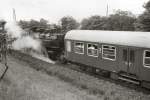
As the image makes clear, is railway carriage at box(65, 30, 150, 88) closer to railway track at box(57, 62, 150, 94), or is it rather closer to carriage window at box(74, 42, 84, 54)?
carriage window at box(74, 42, 84, 54)

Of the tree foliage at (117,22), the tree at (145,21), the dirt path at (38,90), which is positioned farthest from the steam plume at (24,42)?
the tree foliage at (117,22)

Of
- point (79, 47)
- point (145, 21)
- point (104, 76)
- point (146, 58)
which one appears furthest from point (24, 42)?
point (146, 58)

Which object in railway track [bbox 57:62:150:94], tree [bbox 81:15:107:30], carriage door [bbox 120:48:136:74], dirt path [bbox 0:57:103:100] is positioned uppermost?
tree [bbox 81:15:107:30]

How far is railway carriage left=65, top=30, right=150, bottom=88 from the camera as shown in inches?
432

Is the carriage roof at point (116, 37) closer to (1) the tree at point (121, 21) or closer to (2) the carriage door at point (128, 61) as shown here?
(2) the carriage door at point (128, 61)

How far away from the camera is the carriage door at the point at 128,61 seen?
1138cm

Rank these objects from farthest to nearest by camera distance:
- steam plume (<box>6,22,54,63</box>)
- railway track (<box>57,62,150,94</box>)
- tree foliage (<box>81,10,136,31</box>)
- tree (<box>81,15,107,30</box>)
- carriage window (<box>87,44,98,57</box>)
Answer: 1. tree (<box>81,15,107,30</box>)
2. tree foliage (<box>81,10,136,31</box>)
3. steam plume (<box>6,22,54,63</box>)
4. carriage window (<box>87,44,98,57</box>)
5. railway track (<box>57,62,150,94</box>)

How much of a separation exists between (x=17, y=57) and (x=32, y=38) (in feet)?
6.32

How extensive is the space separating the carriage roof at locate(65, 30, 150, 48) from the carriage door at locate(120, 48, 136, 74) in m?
0.33

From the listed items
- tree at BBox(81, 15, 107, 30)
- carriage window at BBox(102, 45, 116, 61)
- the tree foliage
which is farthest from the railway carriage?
tree at BBox(81, 15, 107, 30)

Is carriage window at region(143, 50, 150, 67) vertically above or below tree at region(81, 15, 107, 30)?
below

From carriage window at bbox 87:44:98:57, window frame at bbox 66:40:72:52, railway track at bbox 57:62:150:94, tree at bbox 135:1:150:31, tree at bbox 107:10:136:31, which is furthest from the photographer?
tree at bbox 107:10:136:31

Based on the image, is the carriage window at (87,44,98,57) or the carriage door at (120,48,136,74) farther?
the carriage window at (87,44,98,57)

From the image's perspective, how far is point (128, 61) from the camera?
11.6 m
